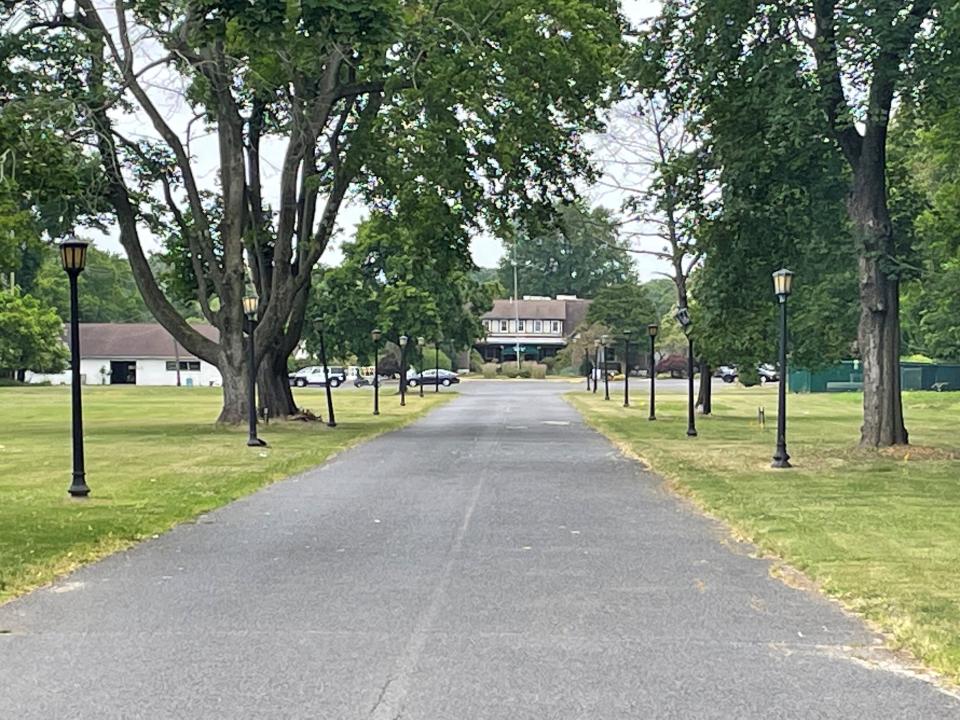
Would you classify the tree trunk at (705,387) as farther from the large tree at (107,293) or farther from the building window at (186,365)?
the large tree at (107,293)

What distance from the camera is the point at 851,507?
43.5 ft

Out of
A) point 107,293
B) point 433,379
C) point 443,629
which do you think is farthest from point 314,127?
point 107,293

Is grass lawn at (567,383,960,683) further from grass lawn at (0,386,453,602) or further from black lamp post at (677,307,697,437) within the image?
grass lawn at (0,386,453,602)

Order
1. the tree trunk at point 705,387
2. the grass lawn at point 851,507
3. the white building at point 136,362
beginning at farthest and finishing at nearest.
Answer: the white building at point 136,362 < the tree trunk at point 705,387 < the grass lawn at point 851,507

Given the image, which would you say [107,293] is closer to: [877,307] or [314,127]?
[314,127]

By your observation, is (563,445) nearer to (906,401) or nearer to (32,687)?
(32,687)

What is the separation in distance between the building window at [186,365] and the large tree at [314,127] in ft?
188

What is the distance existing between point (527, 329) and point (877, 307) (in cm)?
8966

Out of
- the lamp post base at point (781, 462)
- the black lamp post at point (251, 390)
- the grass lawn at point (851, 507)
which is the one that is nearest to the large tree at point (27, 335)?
the black lamp post at point (251, 390)

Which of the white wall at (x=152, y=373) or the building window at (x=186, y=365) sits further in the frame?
the building window at (x=186, y=365)

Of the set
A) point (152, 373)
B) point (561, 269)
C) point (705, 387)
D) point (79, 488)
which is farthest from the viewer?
point (561, 269)

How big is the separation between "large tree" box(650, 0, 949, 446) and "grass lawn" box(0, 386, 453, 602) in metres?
10.2

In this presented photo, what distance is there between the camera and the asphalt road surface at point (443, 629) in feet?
18.1

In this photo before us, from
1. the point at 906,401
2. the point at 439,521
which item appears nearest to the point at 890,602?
the point at 439,521
